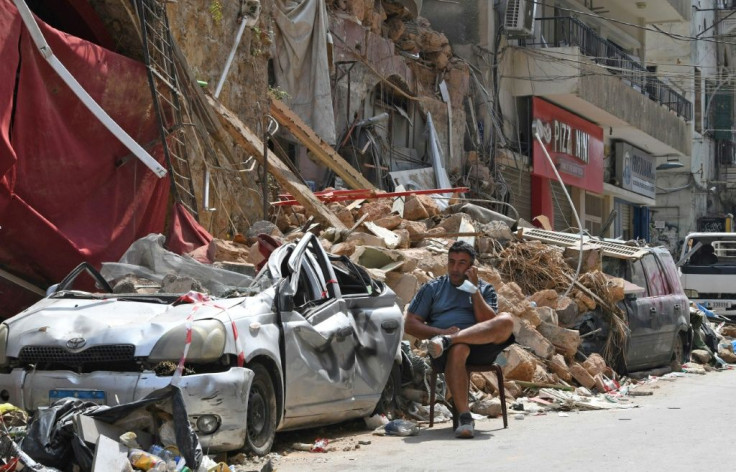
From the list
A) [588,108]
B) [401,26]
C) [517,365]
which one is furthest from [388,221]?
[588,108]

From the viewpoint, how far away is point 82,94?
36.2ft

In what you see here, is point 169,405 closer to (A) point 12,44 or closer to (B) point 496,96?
(A) point 12,44

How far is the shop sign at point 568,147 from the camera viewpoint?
28.3 meters

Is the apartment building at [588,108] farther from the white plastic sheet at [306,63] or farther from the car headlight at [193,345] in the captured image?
the car headlight at [193,345]

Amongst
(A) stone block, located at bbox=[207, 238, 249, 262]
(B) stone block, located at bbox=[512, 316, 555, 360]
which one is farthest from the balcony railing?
(A) stone block, located at bbox=[207, 238, 249, 262]

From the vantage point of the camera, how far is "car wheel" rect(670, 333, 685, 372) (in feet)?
54.1

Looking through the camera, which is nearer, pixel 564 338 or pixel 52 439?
pixel 52 439

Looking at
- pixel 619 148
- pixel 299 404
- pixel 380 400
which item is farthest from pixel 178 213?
pixel 619 148

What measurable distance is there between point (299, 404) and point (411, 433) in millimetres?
1249

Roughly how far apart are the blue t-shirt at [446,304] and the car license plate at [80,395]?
3154mm

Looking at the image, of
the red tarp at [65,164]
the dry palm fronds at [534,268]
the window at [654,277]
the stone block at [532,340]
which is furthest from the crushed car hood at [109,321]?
the window at [654,277]

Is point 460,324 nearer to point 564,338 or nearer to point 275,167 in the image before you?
point 564,338

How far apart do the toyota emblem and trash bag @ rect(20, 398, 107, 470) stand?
739 mm

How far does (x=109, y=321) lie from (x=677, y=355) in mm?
10877
